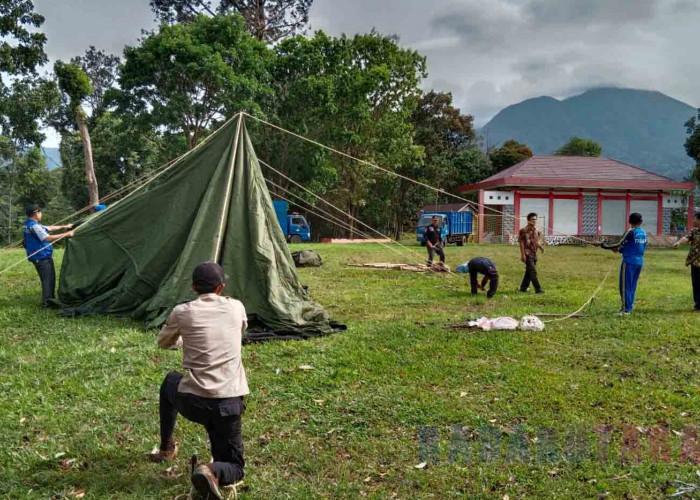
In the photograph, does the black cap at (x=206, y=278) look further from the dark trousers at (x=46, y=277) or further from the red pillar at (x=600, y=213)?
the red pillar at (x=600, y=213)

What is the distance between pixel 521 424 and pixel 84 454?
3430 mm

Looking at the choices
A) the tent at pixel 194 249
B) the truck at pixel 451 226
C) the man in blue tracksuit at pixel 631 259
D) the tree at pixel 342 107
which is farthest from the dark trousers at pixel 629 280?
the tree at pixel 342 107

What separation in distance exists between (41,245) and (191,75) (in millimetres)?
17091

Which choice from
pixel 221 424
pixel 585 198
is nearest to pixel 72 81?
pixel 221 424

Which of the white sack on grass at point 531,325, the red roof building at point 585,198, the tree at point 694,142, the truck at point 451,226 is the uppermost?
the tree at point 694,142

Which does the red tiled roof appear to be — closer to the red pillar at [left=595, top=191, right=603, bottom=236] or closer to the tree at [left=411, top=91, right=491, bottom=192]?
the red pillar at [left=595, top=191, right=603, bottom=236]

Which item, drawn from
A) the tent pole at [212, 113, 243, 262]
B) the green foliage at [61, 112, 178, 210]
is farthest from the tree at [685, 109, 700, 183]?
the tent pole at [212, 113, 243, 262]

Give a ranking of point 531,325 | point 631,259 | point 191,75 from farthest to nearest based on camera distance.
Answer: point 191,75
point 631,259
point 531,325

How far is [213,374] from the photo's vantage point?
321 cm

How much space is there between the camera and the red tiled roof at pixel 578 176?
3108 cm

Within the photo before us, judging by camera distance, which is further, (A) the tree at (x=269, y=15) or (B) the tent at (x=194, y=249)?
(A) the tree at (x=269, y=15)

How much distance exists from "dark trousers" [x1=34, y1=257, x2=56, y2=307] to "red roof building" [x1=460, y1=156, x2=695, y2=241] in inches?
1005

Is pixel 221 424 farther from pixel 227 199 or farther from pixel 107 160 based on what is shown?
pixel 107 160

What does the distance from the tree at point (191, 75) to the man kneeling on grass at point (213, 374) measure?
2187 cm
